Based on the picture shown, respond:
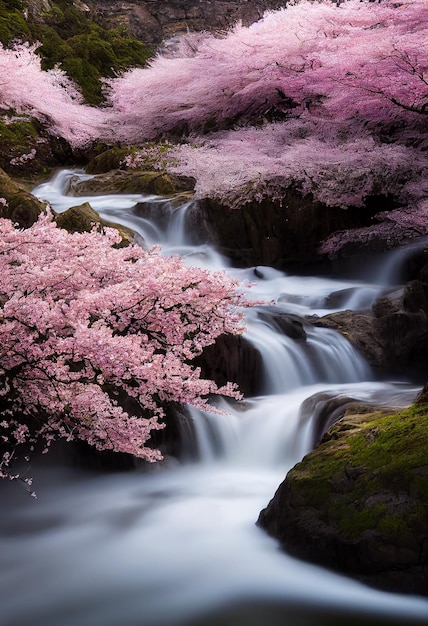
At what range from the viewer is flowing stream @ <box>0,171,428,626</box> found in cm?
438

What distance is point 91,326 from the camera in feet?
19.1

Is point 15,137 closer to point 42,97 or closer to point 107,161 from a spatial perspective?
point 107,161

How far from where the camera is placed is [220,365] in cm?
928

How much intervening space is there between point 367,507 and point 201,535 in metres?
1.91

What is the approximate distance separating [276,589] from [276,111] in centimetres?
1403

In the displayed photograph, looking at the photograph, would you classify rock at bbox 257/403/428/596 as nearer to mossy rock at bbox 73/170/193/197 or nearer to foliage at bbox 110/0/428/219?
foliage at bbox 110/0/428/219

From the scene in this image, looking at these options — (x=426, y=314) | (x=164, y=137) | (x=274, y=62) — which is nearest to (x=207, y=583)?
(x=426, y=314)

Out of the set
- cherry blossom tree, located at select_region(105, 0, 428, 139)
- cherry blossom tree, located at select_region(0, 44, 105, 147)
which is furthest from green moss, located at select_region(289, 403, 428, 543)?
cherry blossom tree, located at select_region(0, 44, 105, 147)

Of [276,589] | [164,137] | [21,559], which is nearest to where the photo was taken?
[276,589]

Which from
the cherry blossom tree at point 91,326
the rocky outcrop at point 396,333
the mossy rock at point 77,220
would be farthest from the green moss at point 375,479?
the mossy rock at point 77,220

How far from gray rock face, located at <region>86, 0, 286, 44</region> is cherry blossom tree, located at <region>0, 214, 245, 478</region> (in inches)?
1414

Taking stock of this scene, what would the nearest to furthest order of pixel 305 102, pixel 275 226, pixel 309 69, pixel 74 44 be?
pixel 309 69 → pixel 305 102 → pixel 275 226 → pixel 74 44

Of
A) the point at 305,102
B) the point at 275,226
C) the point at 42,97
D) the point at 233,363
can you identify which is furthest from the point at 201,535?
the point at 42,97

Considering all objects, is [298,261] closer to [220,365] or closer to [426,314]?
[426,314]
